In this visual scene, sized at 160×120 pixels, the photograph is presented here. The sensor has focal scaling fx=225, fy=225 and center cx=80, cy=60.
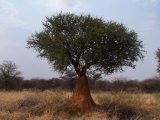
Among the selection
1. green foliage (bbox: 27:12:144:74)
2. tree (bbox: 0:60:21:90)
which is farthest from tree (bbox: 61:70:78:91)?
green foliage (bbox: 27:12:144:74)

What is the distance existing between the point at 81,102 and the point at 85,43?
2799mm

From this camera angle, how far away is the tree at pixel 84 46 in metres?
10.5

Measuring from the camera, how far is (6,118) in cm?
932

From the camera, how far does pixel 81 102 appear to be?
10688mm

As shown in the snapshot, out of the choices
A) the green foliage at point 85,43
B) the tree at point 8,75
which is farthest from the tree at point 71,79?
the green foliage at point 85,43

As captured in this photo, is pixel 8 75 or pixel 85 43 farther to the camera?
Answer: pixel 8 75

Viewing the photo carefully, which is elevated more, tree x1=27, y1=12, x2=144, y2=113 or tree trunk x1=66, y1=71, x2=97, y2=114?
tree x1=27, y1=12, x2=144, y2=113

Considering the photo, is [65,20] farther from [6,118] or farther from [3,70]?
[3,70]

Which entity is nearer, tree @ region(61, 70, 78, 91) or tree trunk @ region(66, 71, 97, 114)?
tree trunk @ region(66, 71, 97, 114)

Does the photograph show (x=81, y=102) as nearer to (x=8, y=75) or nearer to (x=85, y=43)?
(x=85, y=43)

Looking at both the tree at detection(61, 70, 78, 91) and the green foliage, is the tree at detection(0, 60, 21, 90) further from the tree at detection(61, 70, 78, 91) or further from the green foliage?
the green foliage

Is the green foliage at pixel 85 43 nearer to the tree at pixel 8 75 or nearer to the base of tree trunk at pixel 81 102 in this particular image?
the base of tree trunk at pixel 81 102

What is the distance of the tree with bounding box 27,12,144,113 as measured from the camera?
34.4ft

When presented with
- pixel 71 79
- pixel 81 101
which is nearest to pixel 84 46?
pixel 81 101
